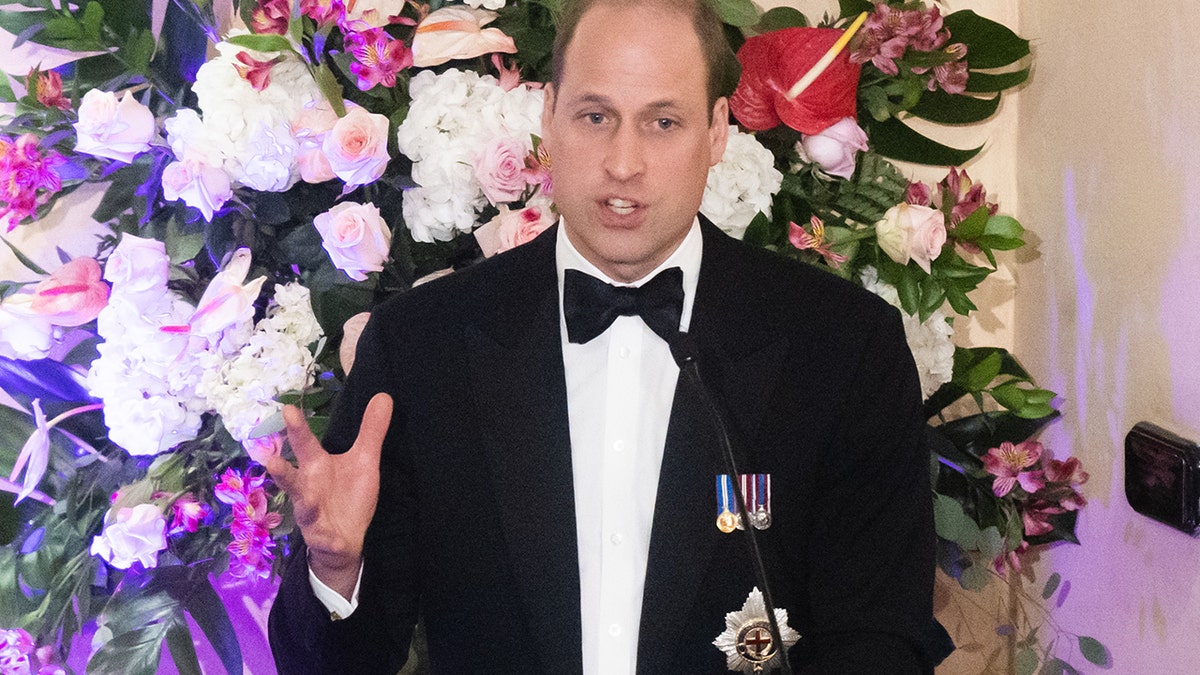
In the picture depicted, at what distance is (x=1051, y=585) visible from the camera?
1887mm

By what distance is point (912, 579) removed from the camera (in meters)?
1.34

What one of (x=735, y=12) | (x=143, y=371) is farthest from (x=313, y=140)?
(x=735, y=12)

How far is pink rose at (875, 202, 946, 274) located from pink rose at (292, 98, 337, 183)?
2.45ft

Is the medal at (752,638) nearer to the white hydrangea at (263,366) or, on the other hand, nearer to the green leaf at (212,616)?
the white hydrangea at (263,366)

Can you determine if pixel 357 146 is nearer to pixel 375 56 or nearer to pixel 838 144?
pixel 375 56

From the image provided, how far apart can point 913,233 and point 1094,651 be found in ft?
2.13

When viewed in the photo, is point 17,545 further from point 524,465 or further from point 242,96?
point 524,465

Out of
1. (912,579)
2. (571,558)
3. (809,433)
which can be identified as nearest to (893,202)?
(809,433)

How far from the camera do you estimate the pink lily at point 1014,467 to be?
1.71 meters

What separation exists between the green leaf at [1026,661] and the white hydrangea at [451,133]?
3.51 ft

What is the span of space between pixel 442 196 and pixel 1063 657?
45.5 inches

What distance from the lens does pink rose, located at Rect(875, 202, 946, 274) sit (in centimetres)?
162

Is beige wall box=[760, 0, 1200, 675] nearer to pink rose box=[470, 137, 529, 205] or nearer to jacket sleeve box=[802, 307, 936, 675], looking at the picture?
jacket sleeve box=[802, 307, 936, 675]

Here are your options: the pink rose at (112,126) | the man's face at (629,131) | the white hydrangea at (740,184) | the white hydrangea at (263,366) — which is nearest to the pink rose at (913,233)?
the white hydrangea at (740,184)
